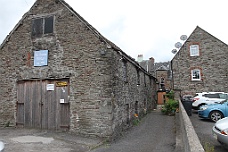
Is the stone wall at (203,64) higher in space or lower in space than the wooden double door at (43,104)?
higher

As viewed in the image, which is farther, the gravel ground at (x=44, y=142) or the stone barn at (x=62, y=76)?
the stone barn at (x=62, y=76)

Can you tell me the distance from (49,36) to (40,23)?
1007 millimetres

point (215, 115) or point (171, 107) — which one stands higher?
point (171, 107)

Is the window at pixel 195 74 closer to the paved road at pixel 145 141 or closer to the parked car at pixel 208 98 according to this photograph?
the parked car at pixel 208 98

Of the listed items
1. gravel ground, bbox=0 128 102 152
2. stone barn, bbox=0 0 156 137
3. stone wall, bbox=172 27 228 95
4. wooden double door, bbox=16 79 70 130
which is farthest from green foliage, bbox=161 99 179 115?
wooden double door, bbox=16 79 70 130

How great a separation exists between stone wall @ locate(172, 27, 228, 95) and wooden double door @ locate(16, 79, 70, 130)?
686 inches

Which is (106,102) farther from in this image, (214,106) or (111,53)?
(214,106)

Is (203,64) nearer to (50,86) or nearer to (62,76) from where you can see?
(62,76)

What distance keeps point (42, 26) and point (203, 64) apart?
63.0 ft

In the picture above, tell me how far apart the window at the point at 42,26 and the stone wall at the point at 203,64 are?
17714mm

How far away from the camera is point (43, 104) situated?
10.2 meters

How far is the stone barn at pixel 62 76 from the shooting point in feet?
30.1

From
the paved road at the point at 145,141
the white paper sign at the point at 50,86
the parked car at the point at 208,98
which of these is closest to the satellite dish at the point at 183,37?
the parked car at the point at 208,98

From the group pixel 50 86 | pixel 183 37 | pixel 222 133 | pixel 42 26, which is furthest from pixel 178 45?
pixel 222 133
